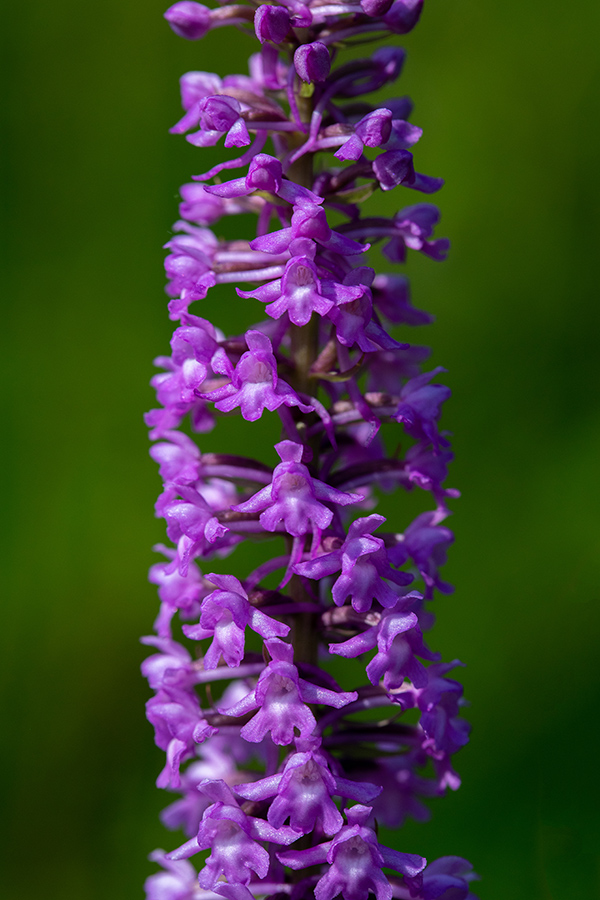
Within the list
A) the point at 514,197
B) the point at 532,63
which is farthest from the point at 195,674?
the point at 532,63

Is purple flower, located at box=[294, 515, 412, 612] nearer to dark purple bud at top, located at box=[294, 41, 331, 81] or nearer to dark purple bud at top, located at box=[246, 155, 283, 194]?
dark purple bud at top, located at box=[246, 155, 283, 194]

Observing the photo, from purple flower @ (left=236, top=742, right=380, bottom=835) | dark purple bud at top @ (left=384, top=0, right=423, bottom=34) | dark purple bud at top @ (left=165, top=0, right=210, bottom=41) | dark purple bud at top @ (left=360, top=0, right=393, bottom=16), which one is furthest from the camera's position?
dark purple bud at top @ (left=165, top=0, right=210, bottom=41)

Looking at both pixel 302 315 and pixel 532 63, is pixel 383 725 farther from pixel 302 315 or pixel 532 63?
pixel 532 63

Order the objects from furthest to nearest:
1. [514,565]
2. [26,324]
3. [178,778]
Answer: [26,324] → [514,565] → [178,778]

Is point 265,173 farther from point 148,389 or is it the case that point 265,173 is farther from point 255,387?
point 148,389

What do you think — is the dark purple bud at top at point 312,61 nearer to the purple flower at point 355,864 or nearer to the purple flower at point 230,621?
the purple flower at point 230,621

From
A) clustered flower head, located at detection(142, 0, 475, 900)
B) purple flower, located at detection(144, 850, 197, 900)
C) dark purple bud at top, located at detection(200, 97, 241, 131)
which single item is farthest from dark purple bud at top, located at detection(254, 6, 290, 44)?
purple flower, located at detection(144, 850, 197, 900)
